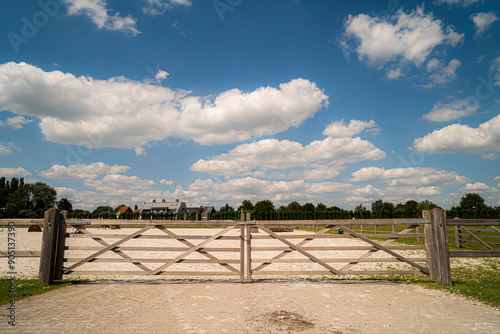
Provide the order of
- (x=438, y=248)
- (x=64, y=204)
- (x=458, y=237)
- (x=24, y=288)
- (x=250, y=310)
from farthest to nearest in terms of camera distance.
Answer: (x=64, y=204) < (x=458, y=237) < (x=438, y=248) < (x=24, y=288) < (x=250, y=310)

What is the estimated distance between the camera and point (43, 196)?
247ft

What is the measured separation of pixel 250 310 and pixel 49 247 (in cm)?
584

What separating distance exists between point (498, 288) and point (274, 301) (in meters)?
5.93

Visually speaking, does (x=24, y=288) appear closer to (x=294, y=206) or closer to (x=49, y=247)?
(x=49, y=247)

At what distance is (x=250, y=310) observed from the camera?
5176mm

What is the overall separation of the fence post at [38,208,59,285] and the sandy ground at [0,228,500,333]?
37.4 inches

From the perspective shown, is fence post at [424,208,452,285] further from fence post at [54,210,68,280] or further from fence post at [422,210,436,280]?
fence post at [54,210,68,280]

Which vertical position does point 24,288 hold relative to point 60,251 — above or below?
below

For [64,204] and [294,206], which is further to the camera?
[294,206]

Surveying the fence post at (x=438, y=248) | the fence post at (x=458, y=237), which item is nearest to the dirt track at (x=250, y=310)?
the fence post at (x=438, y=248)

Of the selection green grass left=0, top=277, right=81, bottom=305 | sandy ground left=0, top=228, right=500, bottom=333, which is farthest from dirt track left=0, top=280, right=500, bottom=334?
green grass left=0, top=277, right=81, bottom=305

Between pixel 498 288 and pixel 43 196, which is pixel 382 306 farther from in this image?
pixel 43 196

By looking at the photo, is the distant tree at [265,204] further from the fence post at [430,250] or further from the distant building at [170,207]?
the fence post at [430,250]

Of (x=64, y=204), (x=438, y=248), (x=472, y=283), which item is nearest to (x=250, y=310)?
(x=438, y=248)
